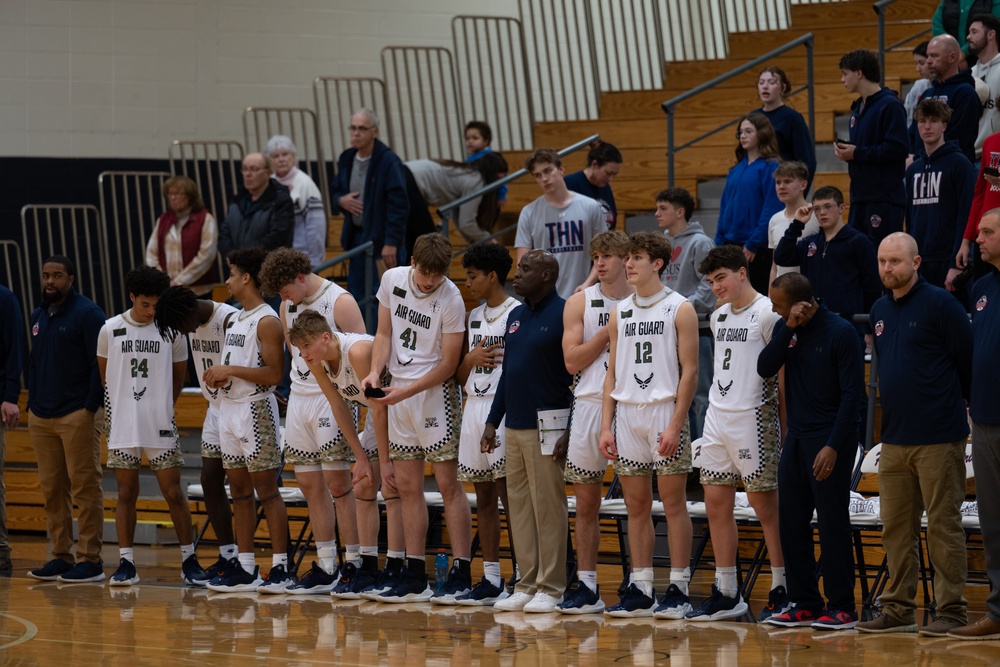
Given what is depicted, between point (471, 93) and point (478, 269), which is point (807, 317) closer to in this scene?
point (478, 269)

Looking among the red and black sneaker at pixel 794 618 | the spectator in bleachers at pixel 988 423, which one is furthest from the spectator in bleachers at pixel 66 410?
the spectator in bleachers at pixel 988 423

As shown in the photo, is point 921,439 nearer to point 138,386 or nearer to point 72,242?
point 138,386

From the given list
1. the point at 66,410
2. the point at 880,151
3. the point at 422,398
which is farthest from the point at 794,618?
the point at 66,410

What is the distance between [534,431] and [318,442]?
130cm

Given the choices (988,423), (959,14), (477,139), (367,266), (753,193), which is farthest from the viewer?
(477,139)

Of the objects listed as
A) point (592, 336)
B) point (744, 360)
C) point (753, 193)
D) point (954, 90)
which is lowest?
point (744, 360)

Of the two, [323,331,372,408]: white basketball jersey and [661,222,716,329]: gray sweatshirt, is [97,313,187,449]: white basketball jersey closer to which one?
[323,331,372,408]: white basketball jersey

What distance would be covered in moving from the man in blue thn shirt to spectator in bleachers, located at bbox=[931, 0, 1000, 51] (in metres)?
4.22

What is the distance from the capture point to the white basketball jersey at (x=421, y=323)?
744 centimetres

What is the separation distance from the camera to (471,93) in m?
13.3

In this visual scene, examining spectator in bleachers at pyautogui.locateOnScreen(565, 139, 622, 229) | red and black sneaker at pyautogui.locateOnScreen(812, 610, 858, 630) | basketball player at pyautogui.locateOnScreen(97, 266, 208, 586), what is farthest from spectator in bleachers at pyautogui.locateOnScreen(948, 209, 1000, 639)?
basketball player at pyautogui.locateOnScreen(97, 266, 208, 586)

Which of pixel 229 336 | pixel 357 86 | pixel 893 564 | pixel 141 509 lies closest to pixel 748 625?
pixel 893 564

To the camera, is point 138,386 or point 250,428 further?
point 138,386

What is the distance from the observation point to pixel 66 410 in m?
8.59
